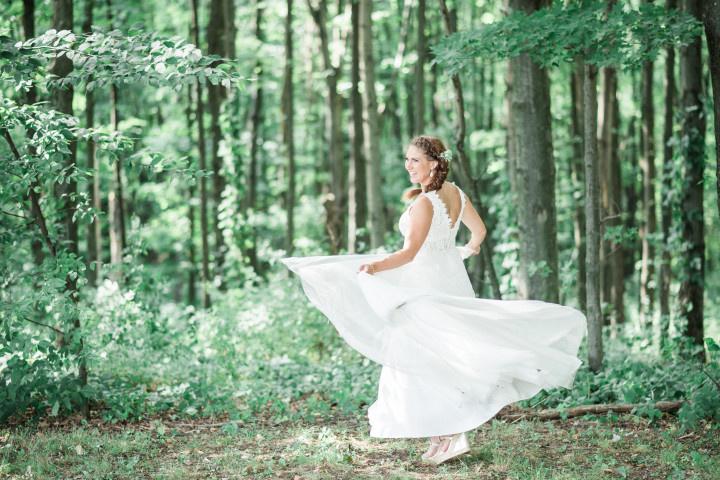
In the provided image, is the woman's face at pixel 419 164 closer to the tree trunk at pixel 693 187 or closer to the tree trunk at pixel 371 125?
the tree trunk at pixel 693 187

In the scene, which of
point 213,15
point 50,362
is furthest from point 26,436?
point 213,15

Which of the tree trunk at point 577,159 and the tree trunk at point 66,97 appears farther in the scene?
the tree trunk at point 577,159

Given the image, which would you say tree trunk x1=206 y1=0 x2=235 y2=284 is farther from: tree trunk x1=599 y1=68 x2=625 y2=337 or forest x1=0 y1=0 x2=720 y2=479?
tree trunk x1=599 y1=68 x2=625 y2=337

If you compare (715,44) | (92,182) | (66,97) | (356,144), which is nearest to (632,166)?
(356,144)

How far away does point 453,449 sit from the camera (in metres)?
5.50

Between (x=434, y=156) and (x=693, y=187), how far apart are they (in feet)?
17.3

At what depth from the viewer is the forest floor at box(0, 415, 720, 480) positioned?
5.38 metres

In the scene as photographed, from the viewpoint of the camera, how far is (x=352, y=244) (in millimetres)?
12898

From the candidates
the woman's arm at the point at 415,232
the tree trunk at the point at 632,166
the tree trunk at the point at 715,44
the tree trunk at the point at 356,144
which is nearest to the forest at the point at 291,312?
the tree trunk at the point at 715,44

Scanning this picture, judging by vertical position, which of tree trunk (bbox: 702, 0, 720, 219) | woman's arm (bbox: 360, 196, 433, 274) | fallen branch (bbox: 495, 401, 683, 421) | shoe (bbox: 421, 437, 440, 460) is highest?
tree trunk (bbox: 702, 0, 720, 219)

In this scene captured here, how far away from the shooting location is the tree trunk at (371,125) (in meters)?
11.2

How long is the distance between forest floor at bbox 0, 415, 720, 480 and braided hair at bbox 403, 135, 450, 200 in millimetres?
2027

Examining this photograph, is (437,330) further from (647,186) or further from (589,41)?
(647,186)

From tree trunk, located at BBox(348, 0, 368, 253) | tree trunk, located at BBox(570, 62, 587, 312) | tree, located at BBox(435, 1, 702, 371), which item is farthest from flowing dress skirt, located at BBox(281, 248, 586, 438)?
tree trunk, located at BBox(348, 0, 368, 253)
